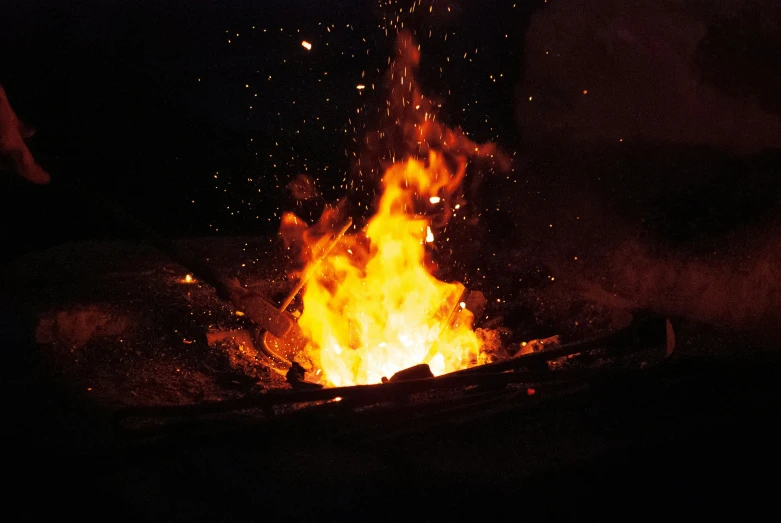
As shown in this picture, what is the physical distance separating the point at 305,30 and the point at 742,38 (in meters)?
5.24

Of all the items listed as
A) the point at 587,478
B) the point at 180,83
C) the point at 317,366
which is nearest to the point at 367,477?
the point at 587,478

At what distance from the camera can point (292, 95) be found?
8.39m

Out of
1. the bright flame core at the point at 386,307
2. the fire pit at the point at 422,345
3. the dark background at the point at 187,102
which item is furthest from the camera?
the dark background at the point at 187,102

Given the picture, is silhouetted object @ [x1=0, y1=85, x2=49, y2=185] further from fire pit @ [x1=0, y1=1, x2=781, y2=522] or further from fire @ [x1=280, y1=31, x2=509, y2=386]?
fire @ [x1=280, y1=31, x2=509, y2=386]

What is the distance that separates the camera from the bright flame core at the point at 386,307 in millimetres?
4504

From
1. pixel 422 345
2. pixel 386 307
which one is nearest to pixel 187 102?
pixel 386 307

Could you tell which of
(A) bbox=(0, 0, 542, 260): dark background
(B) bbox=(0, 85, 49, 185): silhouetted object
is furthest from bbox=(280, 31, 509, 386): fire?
(B) bbox=(0, 85, 49, 185): silhouetted object

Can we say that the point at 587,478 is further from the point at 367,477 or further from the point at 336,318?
the point at 336,318

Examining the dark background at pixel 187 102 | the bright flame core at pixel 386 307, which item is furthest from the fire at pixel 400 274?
the dark background at pixel 187 102

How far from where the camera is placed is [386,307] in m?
4.82

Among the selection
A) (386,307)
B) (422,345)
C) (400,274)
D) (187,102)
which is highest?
(187,102)

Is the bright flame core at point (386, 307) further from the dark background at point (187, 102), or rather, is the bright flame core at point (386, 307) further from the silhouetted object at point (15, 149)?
the silhouetted object at point (15, 149)

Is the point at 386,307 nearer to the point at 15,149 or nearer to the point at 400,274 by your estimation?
the point at 400,274

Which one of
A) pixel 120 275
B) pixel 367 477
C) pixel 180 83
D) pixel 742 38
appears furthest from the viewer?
pixel 180 83
